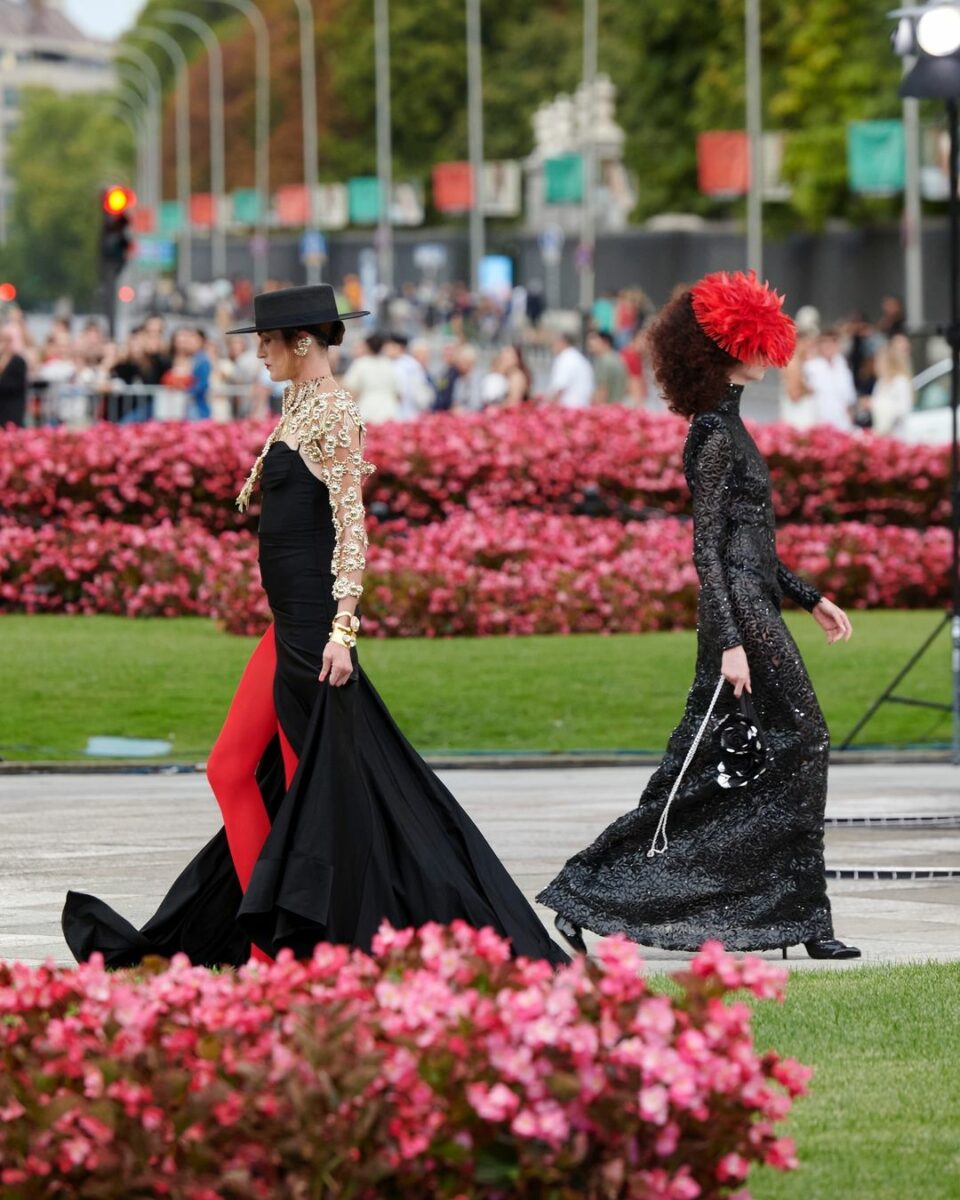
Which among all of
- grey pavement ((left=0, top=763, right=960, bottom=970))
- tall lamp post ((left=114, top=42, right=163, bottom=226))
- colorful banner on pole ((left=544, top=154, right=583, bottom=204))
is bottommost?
grey pavement ((left=0, top=763, right=960, bottom=970))

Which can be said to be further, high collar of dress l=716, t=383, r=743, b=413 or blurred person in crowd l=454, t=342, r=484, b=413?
blurred person in crowd l=454, t=342, r=484, b=413

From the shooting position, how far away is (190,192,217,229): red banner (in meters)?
133

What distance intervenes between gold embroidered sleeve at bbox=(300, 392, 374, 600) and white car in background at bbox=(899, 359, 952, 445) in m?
24.3

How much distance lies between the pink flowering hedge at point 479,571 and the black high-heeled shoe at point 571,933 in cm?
1018

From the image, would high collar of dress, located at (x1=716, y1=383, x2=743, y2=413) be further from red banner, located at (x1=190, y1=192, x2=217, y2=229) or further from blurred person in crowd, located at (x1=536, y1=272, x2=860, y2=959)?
red banner, located at (x1=190, y1=192, x2=217, y2=229)

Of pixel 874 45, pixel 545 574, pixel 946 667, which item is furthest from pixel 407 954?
pixel 874 45

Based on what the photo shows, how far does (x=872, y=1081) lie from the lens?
6.41 meters

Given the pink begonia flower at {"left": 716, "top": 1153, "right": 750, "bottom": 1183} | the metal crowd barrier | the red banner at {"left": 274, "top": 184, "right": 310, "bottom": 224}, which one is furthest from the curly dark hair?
the red banner at {"left": 274, "top": 184, "right": 310, "bottom": 224}

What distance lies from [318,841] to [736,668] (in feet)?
4.60

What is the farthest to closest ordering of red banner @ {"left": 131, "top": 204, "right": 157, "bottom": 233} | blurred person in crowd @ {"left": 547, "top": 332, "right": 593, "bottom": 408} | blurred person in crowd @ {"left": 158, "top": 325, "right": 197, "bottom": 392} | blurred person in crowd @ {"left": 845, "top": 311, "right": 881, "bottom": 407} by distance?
red banner @ {"left": 131, "top": 204, "right": 157, "bottom": 233}
blurred person in crowd @ {"left": 845, "top": 311, "right": 881, "bottom": 407}
blurred person in crowd @ {"left": 158, "top": 325, "right": 197, "bottom": 392}
blurred person in crowd @ {"left": 547, "top": 332, "right": 593, "bottom": 408}

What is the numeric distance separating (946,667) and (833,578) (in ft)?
9.91

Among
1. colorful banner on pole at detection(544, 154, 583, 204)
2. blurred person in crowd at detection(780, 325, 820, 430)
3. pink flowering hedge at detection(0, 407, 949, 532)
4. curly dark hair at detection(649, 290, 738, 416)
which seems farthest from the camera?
colorful banner on pole at detection(544, 154, 583, 204)

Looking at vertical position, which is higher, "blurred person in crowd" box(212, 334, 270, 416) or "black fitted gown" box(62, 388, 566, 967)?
"blurred person in crowd" box(212, 334, 270, 416)

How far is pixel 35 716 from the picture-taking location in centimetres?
1575
